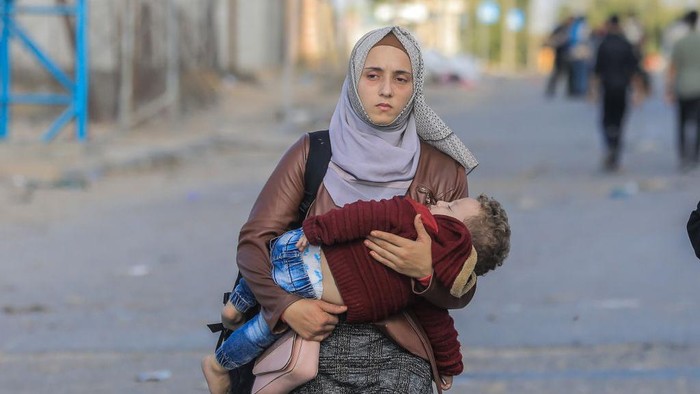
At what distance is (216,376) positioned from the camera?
12.5 ft

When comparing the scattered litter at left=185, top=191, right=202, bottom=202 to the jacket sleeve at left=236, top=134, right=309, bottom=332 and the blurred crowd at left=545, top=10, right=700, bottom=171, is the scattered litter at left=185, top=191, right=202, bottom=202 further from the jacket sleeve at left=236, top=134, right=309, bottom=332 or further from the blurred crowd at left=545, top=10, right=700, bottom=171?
the jacket sleeve at left=236, top=134, right=309, bottom=332

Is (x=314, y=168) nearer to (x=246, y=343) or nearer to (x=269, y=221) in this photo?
(x=269, y=221)

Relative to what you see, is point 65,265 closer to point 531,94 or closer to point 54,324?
point 54,324

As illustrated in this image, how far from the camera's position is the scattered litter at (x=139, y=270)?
359 inches

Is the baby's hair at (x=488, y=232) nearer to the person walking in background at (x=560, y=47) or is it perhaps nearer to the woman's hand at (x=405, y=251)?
the woman's hand at (x=405, y=251)

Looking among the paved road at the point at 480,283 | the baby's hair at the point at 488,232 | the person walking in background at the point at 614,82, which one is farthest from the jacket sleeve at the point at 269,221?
the person walking in background at the point at 614,82

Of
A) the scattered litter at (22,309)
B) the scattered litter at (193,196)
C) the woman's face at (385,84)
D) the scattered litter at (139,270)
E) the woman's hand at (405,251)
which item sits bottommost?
the scattered litter at (193,196)

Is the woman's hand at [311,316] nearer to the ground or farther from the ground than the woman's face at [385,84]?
nearer to the ground

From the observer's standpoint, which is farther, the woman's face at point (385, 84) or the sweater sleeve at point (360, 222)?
the woman's face at point (385, 84)

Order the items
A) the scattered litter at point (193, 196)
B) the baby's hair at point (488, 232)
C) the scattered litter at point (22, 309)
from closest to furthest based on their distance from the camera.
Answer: the baby's hair at point (488, 232), the scattered litter at point (22, 309), the scattered litter at point (193, 196)

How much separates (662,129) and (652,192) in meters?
10.3

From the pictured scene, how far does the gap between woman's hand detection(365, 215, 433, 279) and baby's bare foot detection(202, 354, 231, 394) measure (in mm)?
680

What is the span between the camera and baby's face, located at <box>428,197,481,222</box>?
11.4 ft

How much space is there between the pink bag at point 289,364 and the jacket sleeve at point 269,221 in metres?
0.05
